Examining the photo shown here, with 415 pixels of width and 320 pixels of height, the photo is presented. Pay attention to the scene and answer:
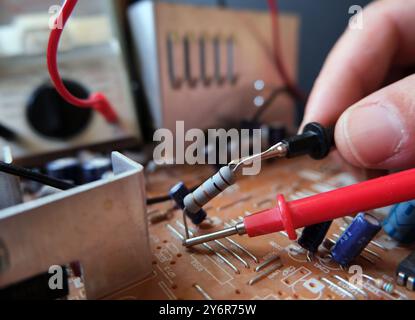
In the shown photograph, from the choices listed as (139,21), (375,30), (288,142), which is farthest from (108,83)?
(375,30)

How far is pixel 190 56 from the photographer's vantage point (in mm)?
703

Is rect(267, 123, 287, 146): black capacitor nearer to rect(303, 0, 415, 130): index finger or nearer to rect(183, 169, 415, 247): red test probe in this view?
rect(303, 0, 415, 130): index finger

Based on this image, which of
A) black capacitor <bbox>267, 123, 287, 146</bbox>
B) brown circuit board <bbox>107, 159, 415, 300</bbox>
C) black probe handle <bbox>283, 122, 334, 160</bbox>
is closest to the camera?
brown circuit board <bbox>107, 159, 415, 300</bbox>

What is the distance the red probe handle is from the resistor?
76mm

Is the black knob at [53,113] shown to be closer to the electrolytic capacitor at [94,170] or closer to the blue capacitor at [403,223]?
the electrolytic capacitor at [94,170]

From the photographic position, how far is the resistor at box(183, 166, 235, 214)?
0.39m

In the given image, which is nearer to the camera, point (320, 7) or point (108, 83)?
point (108, 83)

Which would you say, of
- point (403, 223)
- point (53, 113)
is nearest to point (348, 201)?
point (403, 223)

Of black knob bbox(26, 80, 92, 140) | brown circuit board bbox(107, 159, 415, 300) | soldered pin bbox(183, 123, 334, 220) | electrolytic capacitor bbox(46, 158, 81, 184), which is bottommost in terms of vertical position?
brown circuit board bbox(107, 159, 415, 300)

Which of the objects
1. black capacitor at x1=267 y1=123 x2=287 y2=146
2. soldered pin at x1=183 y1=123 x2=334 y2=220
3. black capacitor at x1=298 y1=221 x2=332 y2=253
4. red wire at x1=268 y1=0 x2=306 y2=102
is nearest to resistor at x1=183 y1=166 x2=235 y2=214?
soldered pin at x1=183 y1=123 x2=334 y2=220

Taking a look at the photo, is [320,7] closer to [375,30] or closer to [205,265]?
[375,30]

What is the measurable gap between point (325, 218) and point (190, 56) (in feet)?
A: 1.64

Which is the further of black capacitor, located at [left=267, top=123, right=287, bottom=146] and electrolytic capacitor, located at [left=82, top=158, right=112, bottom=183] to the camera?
black capacitor, located at [left=267, top=123, right=287, bottom=146]

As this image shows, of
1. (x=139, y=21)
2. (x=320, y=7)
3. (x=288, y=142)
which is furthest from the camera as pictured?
(x=320, y=7)
